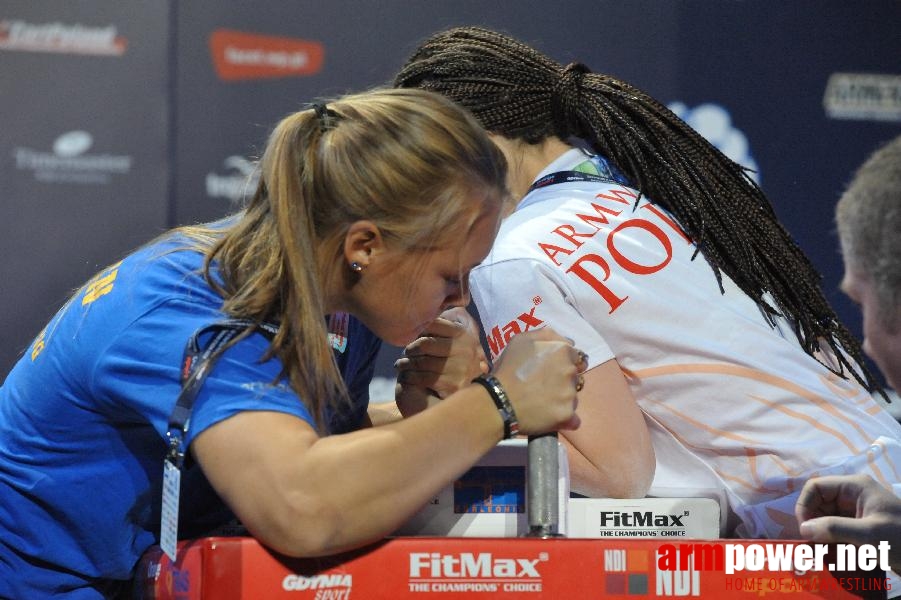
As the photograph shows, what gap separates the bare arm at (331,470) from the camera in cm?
102

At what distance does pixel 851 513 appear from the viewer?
1.19 metres

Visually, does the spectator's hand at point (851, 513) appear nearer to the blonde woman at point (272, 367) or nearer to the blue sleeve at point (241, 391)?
the blonde woman at point (272, 367)

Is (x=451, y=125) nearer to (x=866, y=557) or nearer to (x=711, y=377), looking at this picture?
(x=711, y=377)

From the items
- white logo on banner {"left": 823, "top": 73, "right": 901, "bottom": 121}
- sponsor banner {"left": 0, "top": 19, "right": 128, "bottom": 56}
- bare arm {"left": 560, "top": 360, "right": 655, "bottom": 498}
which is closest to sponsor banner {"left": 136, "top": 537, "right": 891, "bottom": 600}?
bare arm {"left": 560, "top": 360, "right": 655, "bottom": 498}

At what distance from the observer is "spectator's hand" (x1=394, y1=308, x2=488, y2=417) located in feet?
4.96

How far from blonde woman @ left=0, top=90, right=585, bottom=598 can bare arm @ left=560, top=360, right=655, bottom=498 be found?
19cm

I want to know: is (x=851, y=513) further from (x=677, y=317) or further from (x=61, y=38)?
(x=61, y=38)

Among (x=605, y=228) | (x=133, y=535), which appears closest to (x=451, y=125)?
(x=605, y=228)

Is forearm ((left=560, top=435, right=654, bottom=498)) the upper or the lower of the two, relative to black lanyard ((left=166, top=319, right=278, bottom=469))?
lower

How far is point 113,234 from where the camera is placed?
11.1 ft

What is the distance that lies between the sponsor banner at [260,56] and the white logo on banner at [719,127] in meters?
1.21

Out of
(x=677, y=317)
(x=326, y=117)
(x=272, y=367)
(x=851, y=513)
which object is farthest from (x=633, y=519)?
(x=326, y=117)

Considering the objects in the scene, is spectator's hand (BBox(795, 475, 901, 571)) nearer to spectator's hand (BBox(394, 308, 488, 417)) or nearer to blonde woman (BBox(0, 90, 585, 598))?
blonde woman (BBox(0, 90, 585, 598))

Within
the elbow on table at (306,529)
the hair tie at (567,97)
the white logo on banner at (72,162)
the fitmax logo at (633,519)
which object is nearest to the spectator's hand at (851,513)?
the fitmax logo at (633,519)
